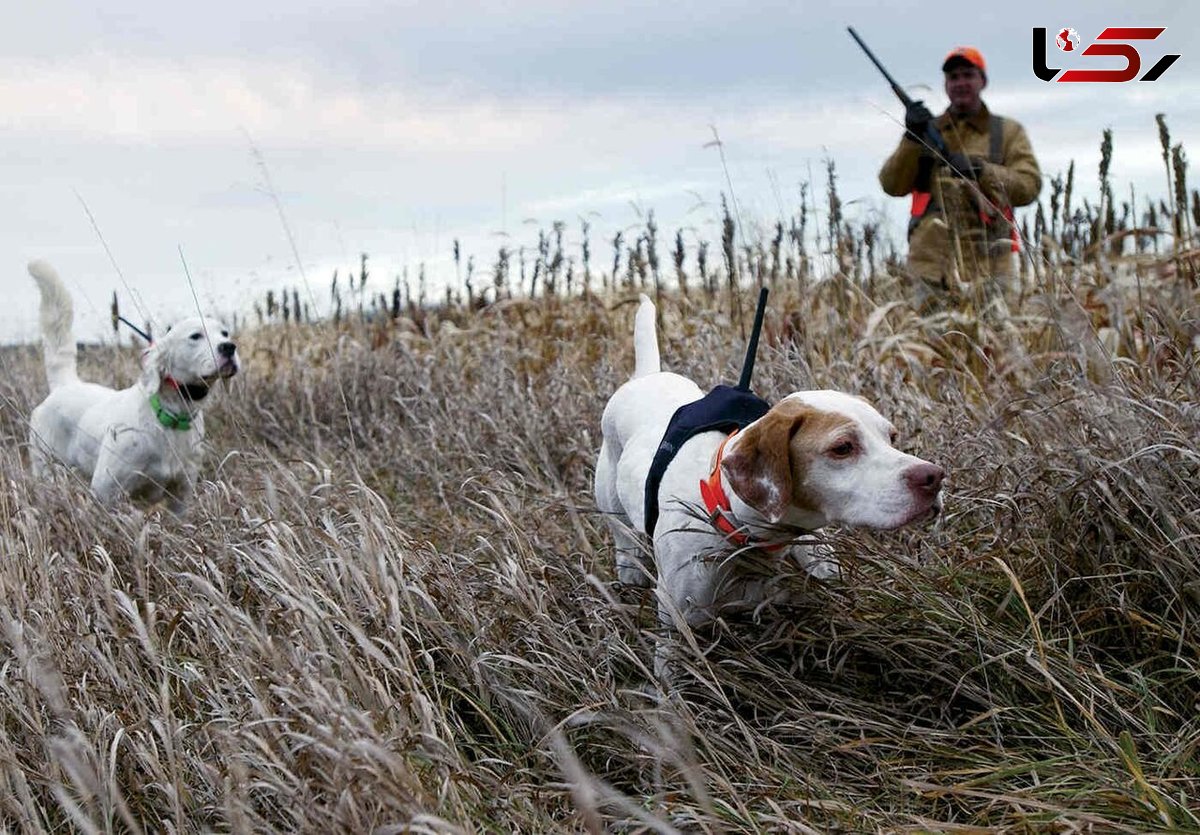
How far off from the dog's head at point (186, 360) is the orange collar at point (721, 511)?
2741 mm

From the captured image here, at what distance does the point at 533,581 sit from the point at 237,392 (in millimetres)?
4776

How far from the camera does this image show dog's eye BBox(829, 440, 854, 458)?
235 centimetres

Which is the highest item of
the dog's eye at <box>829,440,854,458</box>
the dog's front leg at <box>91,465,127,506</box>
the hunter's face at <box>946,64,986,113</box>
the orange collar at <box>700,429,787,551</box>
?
the hunter's face at <box>946,64,986,113</box>

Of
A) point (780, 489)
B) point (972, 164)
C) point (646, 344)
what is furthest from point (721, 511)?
point (972, 164)

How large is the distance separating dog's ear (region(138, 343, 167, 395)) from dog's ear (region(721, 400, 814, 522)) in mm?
3135

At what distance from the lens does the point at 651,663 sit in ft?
8.98

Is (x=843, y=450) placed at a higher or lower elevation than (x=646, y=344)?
lower

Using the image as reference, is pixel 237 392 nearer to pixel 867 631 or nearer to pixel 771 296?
pixel 771 296

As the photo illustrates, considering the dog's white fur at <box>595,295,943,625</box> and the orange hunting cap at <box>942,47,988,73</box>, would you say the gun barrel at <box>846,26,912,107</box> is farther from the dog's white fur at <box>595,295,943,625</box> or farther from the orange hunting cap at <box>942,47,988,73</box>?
the dog's white fur at <box>595,295,943,625</box>

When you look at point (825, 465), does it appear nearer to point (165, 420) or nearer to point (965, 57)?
point (165, 420)

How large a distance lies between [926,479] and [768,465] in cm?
32

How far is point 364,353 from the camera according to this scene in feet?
22.6

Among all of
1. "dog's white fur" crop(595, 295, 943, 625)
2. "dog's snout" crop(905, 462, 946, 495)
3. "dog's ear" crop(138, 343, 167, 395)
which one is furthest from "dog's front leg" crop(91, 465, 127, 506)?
"dog's snout" crop(905, 462, 946, 495)

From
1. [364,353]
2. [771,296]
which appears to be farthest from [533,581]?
[364,353]
